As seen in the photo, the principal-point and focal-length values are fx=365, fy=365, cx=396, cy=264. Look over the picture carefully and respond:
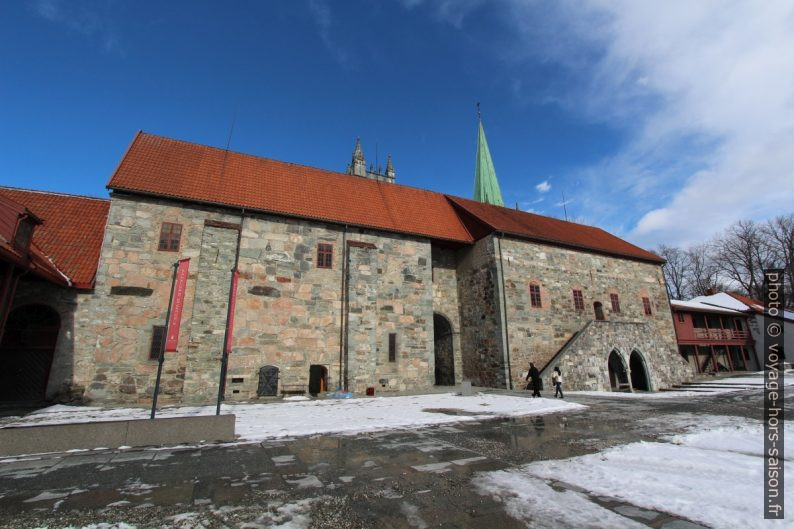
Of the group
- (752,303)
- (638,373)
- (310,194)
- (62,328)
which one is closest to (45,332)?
(62,328)

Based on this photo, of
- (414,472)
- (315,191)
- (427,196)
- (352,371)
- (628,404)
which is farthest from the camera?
(427,196)

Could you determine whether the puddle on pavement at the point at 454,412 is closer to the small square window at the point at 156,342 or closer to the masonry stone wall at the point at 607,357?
the masonry stone wall at the point at 607,357

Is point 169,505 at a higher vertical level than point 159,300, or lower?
lower

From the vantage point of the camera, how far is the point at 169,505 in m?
3.87

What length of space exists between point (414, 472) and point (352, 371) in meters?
10.2

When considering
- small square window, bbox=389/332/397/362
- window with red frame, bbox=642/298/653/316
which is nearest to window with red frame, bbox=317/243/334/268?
small square window, bbox=389/332/397/362

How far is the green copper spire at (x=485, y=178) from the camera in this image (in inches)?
1742

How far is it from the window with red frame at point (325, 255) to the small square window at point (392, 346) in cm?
414

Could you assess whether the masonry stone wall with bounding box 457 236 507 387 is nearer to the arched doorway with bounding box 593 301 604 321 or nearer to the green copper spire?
the arched doorway with bounding box 593 301 604 321

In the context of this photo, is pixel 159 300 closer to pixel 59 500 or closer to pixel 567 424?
pixel 59 500

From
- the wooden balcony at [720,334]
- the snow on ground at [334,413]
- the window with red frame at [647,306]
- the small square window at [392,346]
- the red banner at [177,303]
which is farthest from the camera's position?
the wooden balcony at [720,334]

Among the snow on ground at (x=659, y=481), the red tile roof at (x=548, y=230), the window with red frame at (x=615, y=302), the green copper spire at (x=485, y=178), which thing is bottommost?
the snow on ground at (x=659, y=481)

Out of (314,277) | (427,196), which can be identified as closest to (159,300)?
(314,277)

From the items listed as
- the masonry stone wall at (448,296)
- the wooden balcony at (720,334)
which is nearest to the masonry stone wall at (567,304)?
the masonry stone wall at (448,296)
